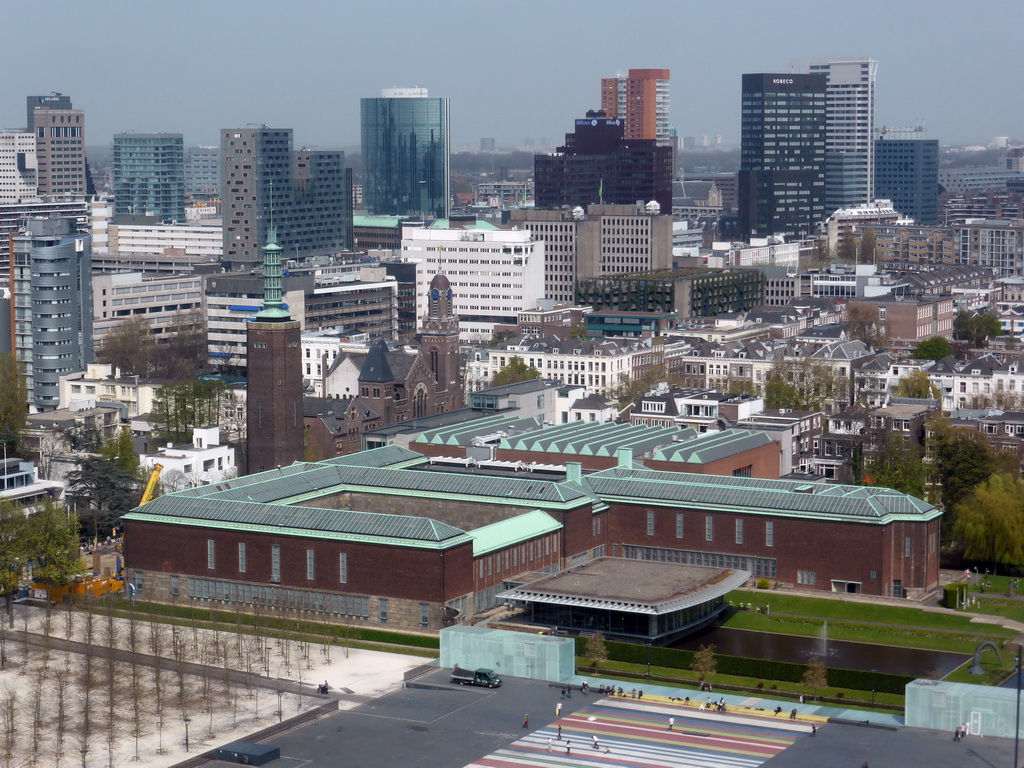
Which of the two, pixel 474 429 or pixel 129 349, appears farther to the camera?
pixel 129 349

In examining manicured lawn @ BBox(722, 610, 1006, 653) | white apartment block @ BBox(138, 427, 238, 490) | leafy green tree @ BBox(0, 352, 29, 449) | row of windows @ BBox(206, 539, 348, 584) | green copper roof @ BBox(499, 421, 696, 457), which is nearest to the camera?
manicured lawn @ BBox(722, 610, 1006, 653)

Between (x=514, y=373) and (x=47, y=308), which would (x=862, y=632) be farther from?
(x=47, y=308)

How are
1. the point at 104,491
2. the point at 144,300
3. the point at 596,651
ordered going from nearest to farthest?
the point at 596,651, the point at 104,491, the point at 144,300

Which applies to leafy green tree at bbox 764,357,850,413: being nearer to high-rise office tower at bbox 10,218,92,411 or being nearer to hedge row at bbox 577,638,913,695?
high-rise office tower at bbox 10,218,92,411

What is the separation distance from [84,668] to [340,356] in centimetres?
7040

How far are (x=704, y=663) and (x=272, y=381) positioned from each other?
42265 mm

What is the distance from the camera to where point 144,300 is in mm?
191625

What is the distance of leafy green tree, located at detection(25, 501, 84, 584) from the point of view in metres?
90.2

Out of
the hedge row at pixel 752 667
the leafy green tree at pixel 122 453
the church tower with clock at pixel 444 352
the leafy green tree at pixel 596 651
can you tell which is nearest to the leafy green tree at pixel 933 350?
the church tower with clock at pixel 444 352

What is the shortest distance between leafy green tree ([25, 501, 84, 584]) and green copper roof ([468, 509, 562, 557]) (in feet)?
68.3

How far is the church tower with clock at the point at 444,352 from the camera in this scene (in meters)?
140

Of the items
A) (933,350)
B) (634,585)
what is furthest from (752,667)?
(933,350)

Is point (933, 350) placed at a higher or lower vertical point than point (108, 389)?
higher

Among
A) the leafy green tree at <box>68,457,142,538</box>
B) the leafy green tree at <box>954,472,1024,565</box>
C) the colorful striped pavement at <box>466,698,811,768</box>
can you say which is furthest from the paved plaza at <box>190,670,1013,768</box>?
the leafy green tree at <box>68,457,142,538</box>
